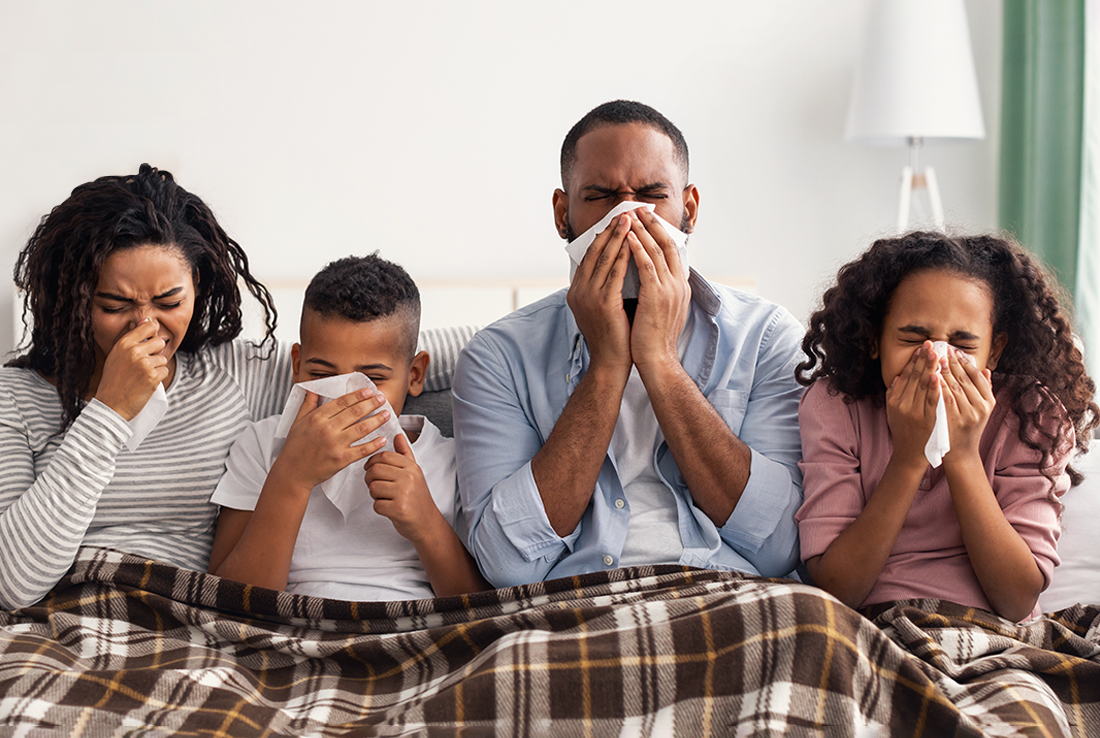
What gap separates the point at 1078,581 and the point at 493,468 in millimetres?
891

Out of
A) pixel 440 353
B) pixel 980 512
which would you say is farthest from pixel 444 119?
pixel 980 512

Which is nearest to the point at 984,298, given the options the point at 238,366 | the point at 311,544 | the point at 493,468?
the point at 493,468

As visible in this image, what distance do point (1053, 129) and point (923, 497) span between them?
187 centimetres

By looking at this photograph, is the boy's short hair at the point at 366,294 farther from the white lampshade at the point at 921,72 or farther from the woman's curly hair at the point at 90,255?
the white lampshade at the point at 921,72

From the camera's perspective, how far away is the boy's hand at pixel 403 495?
1385 mm

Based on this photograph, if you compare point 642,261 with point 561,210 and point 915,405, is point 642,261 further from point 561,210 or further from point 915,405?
point 915,405

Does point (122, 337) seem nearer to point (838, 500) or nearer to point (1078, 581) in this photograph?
point (838, 500)

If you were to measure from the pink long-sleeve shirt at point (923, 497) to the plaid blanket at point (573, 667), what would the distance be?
3.2 inches

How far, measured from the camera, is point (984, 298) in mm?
1352

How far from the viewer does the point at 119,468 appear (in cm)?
151

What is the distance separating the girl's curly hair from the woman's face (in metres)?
1.02

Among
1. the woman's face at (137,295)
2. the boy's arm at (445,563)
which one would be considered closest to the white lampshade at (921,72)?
the boy's arm at (445,563)

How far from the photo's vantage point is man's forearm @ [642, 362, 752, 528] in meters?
1.38

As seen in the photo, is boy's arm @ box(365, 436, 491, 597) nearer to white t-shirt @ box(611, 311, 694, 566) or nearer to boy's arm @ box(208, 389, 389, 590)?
boy's arm @ box(208, 389, 389, 590)
